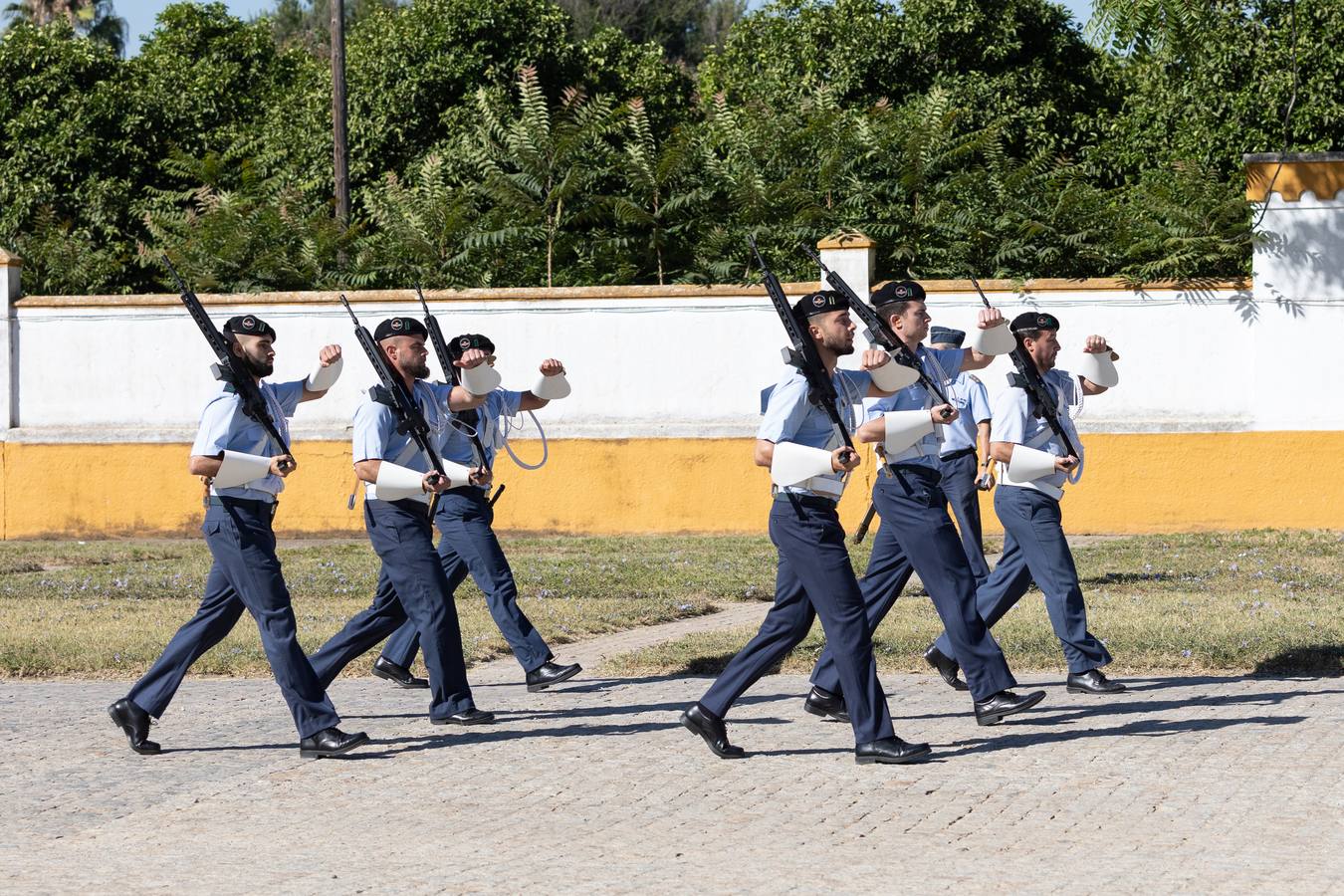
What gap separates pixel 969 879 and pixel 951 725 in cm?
266

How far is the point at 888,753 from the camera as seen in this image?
24.5 feet

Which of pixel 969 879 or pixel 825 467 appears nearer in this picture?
pixel 969 879

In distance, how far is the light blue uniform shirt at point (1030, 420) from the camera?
8984mm

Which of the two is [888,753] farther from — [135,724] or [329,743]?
[135,724]

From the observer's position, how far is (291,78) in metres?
32.7

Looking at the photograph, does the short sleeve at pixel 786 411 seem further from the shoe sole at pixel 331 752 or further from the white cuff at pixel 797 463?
the shoe sole at pixel 331 752

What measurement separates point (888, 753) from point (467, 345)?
10.5ft

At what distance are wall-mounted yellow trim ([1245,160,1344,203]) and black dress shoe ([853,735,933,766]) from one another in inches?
439

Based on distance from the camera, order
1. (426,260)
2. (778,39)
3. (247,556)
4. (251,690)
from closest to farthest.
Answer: (247,556), (251,690), (426,260), (778,39)

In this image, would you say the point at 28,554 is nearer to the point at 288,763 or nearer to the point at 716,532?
the point at 716,532

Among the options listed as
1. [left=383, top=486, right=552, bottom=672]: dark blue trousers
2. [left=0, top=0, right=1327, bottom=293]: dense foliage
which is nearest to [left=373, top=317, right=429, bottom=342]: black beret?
[left=383, top=486, right=552, bottom=672]: dark blue trousers

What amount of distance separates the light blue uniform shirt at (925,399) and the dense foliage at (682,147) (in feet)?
29.4

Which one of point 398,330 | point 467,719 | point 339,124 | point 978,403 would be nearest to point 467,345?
point 398,330

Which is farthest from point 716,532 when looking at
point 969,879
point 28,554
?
point 969,879
